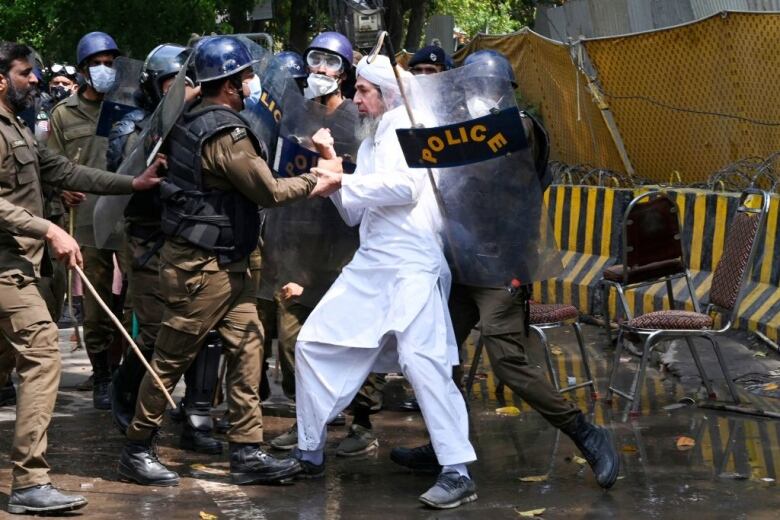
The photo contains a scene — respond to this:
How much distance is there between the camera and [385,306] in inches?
247

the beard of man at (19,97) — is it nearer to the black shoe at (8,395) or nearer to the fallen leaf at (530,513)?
the black shoe at (8,395)

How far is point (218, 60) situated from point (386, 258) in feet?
3.91

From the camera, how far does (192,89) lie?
676 centimetres

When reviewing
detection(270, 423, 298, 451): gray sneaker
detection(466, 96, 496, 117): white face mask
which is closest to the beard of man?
detection(466, 96, 496, 117): white face mask

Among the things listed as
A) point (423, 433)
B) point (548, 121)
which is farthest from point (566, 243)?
point (423, 433)

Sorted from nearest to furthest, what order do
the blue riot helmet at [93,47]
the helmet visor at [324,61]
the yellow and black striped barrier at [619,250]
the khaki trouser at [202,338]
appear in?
1. the khaki trouser at [202,338]
2. the helmet visor at [324,61]
3. the blue riot helmet at [93,47]
4. the yellow and black striped barrier at [619,250]

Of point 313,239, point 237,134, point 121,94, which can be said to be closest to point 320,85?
point 313,239

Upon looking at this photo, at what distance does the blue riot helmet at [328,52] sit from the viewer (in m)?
7.97

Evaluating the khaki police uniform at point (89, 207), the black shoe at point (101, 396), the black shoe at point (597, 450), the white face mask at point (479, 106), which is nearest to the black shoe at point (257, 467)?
the black shoe at point (597, 450)

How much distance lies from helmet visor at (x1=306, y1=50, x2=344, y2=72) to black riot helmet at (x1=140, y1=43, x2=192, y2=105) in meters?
0.88

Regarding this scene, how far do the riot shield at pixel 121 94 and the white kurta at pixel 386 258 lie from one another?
7.14 feet

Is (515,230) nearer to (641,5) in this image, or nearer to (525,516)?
(525,516)

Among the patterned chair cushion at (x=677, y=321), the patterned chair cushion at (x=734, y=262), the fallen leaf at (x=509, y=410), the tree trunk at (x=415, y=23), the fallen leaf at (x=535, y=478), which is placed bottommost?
the fallen leaf at (x=509, y=410)

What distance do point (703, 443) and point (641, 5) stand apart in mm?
8337
